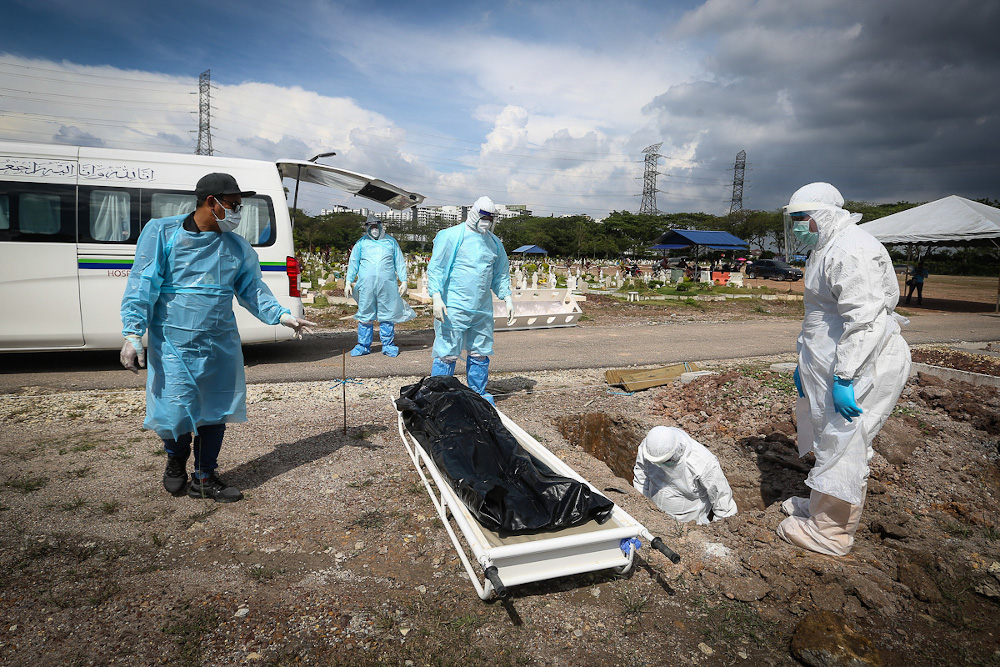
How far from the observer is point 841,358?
2701 millimetres

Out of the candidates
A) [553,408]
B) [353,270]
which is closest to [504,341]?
[353,270]

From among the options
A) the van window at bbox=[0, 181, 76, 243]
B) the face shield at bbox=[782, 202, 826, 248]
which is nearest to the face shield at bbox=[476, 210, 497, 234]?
the face shield at bbox=[782, 202, 826, 248]

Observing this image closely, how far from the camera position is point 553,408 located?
218 inches

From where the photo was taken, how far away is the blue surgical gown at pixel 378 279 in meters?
7.95

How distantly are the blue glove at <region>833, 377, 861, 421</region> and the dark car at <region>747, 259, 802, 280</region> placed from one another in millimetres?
33834

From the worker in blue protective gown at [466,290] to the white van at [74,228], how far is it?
3414 millimetres

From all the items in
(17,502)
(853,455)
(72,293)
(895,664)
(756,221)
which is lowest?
(895,664)

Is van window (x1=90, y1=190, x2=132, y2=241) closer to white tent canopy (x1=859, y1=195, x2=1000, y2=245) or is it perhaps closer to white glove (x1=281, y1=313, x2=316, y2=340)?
white glove (x1=281, y1=313, x2=316, y2=340)

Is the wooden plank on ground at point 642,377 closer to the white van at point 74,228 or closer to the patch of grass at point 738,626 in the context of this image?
the patch of grass at point 738,626

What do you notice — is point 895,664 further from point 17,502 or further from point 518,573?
point 17,502

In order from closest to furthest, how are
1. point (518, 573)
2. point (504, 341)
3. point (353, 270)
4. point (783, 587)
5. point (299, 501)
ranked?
point (518, 573) < point (783, 587) < point (299, 501) < point (353, 270) < point (504, 341)

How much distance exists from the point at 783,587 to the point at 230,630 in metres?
2.54

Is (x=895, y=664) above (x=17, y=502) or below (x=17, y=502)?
below

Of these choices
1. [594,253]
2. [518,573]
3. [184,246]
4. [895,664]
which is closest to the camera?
[895,664]
